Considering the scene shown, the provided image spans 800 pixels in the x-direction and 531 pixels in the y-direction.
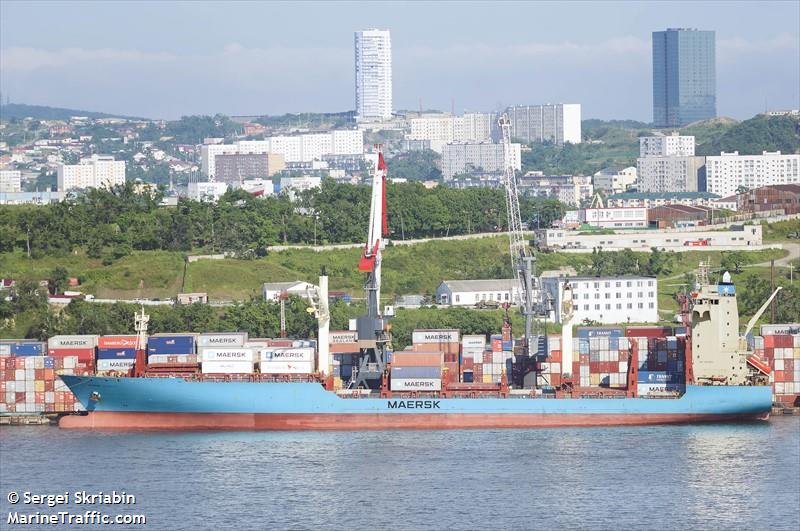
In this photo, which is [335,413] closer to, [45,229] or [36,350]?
[36,350]

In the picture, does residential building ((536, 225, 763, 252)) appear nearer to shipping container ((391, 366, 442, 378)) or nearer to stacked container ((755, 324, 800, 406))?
stacked container ((755, 324, 800, 406))

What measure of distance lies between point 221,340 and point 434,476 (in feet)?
51.3

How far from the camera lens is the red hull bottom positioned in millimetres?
65625

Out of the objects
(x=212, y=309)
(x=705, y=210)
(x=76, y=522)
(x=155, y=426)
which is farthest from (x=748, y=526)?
(x=705, y=210)

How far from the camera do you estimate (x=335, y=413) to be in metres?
65.9

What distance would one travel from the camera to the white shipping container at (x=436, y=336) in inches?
2692

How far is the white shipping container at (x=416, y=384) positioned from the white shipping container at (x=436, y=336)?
10.3ft

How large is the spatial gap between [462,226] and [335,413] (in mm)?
59091

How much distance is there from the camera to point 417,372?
216ft

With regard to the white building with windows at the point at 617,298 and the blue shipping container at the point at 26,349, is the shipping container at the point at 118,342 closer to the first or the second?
the blue shipping container at the point at 26,349

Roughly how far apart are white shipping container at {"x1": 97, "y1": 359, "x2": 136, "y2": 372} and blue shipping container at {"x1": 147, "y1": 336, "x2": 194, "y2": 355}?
1.15 m

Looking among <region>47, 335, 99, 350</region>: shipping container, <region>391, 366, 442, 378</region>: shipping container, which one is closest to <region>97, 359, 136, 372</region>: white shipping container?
<region>47, 335, 99, 350</region>: shipping container

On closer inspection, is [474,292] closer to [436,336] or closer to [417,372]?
[436,336]

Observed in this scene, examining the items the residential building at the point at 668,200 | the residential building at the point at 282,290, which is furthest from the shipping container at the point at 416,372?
the residential building at the point at 668,200
